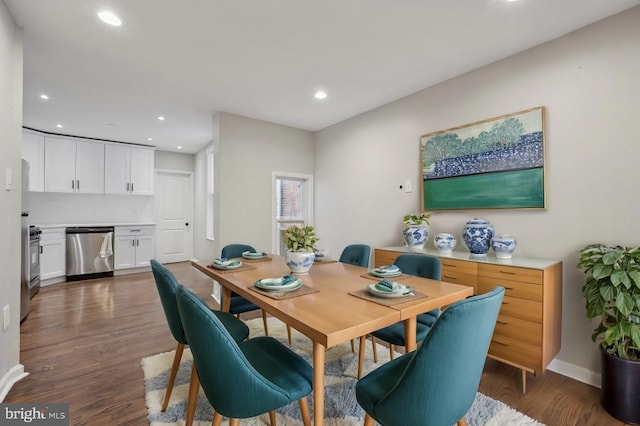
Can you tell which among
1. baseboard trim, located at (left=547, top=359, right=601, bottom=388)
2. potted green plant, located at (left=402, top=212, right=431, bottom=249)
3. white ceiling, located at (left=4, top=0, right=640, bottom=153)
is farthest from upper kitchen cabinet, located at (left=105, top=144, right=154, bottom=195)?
baseboard trim, located at (left=547, top=359, right=601, bottom=388)

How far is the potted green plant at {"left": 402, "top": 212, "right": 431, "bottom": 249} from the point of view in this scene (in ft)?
9.87

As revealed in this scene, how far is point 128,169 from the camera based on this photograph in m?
5.80

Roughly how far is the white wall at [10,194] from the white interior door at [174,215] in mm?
4532

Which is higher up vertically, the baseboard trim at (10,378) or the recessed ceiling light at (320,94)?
the recessed ceiling light at (320,94)

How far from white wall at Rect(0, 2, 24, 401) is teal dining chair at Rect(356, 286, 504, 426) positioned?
253 cm

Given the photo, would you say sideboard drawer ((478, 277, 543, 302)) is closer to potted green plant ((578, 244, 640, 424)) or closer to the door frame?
potted green plant ((578, 244, 640, 424))

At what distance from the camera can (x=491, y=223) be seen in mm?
2674

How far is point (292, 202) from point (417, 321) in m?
3.36

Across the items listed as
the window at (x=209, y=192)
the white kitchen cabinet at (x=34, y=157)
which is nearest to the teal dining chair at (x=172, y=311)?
the window at (x=209, y=192)

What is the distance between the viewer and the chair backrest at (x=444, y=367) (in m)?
0.92

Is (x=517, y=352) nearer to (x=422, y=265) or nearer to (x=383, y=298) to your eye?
(x=422, y=265)

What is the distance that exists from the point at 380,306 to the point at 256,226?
321 cm

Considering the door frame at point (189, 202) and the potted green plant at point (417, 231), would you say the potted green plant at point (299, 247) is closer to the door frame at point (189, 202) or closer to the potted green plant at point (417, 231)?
the potted green plant at point (417, 231)

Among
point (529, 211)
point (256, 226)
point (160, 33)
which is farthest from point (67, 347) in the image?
point (529, 211)
